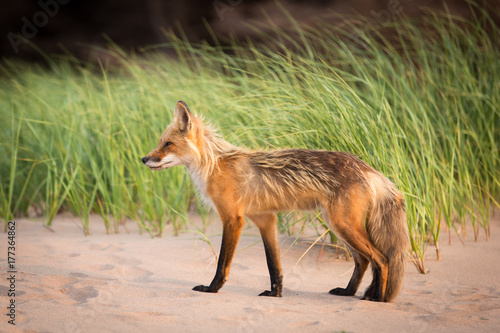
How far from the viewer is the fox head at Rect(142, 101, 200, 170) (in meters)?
3.56

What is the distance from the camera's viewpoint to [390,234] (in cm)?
337

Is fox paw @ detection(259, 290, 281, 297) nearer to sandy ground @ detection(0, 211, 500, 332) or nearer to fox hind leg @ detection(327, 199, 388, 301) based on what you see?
sandy ground @ detection(0, 211, 500, 332)

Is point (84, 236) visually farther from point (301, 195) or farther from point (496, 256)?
point (496, 256)

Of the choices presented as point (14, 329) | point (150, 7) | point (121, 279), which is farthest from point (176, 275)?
point (150, 7)

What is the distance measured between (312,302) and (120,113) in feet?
11.7

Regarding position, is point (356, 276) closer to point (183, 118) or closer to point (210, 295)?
point (210, 295)

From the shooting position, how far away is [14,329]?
2.72 meters

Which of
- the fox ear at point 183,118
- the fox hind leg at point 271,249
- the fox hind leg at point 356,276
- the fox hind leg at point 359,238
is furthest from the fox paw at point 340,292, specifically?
the fox ear at point 183,118

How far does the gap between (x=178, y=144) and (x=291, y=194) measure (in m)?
0.83

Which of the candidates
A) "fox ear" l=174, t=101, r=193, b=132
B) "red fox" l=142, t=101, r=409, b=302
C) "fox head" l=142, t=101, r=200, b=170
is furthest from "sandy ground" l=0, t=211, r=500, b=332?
"fox ear" l=174, t=101, r=193, b=132

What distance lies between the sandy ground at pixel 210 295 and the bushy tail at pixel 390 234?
170 millimetres

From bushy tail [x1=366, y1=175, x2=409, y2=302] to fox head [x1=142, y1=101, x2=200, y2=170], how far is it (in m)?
1.23

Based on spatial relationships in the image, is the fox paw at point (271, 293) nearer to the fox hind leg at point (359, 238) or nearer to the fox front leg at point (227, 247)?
the fox front leg at point (227, 247)

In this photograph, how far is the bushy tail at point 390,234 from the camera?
3342 mm
